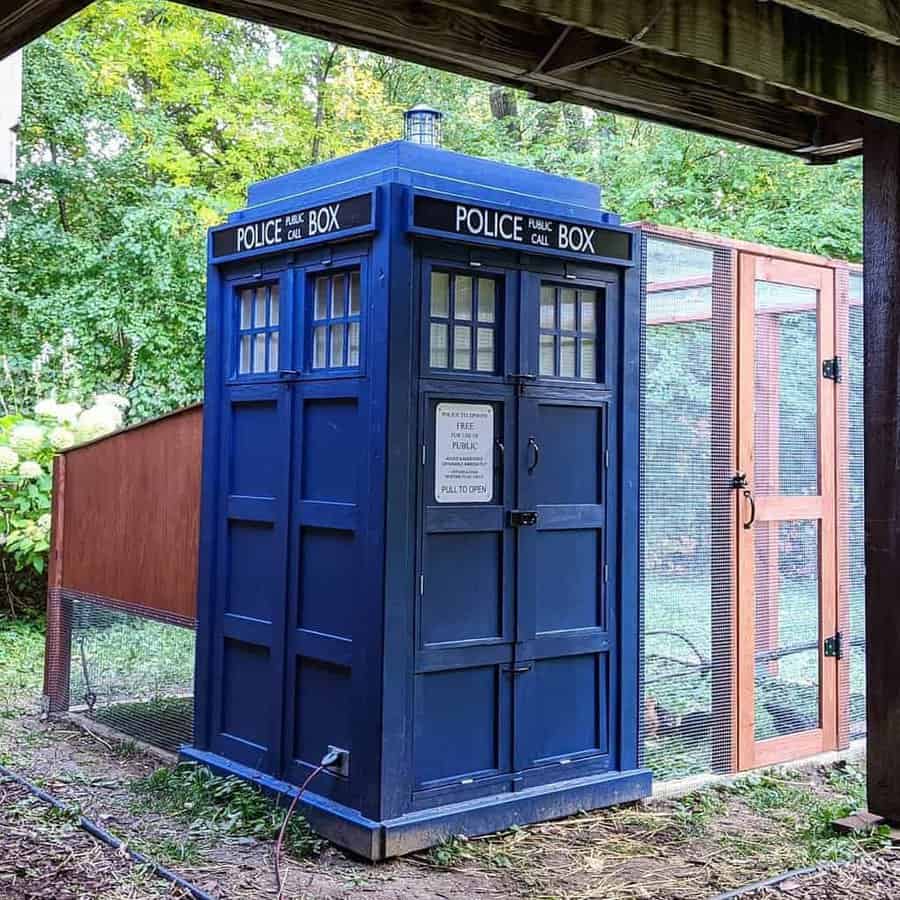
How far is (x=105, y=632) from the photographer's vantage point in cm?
615

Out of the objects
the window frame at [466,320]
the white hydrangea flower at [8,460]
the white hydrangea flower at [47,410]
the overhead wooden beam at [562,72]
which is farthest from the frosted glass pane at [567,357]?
the white hydrangea flower at [47,410]

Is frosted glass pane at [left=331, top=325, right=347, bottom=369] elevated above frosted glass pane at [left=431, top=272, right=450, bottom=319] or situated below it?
below

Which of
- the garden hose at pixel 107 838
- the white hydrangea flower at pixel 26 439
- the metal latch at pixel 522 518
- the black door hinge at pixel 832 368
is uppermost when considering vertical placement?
the black door hinge at pixel 832 368

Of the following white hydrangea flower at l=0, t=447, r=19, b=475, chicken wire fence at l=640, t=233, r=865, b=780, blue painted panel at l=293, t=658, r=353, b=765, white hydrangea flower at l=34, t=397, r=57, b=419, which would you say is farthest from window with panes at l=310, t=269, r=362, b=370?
white hydrangea flower at l=34, t=397, r=57, b=419

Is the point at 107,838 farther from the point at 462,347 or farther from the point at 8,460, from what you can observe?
the point at 8,460

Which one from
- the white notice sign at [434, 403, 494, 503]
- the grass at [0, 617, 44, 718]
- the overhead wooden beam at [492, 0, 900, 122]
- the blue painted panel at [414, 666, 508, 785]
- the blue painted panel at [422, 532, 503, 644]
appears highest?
the overhead wooden beam at [492, 0, 900, 122]

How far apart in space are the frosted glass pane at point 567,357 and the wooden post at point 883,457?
1219 millimetres

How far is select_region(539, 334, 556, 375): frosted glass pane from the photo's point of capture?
4.75 metres

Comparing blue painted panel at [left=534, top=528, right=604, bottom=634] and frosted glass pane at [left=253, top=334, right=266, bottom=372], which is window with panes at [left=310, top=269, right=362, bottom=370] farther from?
blue painted panel at [left=534, top=528, right=604, bottom=634]

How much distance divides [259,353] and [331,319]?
1.71 ft

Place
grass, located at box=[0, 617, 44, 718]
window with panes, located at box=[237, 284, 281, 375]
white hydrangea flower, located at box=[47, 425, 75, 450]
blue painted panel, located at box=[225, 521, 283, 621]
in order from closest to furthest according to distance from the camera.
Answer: blue painted panel, located at box=[225, 521, 283, 621] → window with panes, located at box=[237, 284, 281, 375] → grass, located at box=[0, 617, 44, 718] → white hydrangea flower, located at box=[47, 425, 75, 450]

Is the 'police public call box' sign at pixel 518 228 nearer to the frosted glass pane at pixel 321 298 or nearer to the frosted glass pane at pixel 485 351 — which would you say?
the frosted glass pane at pixel 485 351

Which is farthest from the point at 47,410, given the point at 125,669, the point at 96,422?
the point at 125,669

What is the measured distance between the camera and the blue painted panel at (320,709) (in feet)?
14.5
